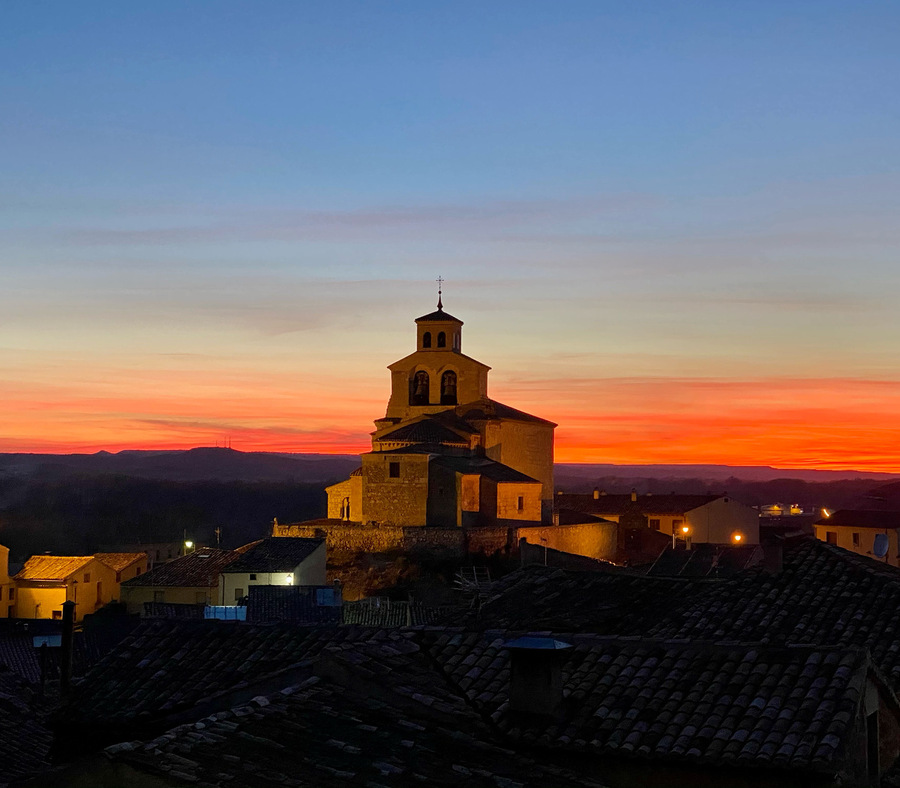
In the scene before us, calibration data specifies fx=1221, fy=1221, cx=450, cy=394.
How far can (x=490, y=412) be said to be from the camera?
65875mm

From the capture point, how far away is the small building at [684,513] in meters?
68.0

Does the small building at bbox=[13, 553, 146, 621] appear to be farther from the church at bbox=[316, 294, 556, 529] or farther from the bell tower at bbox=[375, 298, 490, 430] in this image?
the bell tower at bbox=[375, 298, 490, 430]

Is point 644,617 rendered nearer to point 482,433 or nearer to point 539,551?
point 539,551

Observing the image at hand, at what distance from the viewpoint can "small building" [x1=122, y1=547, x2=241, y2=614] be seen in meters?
47.9

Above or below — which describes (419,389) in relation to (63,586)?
above

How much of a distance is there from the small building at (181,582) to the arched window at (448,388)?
21.9 meters

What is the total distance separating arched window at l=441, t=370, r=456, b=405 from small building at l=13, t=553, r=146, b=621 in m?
21.1

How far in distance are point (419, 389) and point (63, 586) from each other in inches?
949

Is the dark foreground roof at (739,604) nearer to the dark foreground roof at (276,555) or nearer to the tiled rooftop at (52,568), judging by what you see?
the dark foreground roof at (276,555)

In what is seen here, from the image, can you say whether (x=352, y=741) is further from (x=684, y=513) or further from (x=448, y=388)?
(x=684, y=513)

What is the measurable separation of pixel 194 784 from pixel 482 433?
57.8 m

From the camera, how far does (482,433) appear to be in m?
64.7

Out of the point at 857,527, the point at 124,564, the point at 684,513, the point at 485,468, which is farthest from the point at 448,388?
the point at 857,527

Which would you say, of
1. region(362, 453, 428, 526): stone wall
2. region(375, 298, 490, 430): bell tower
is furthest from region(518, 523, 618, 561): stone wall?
region(375, 298, 490, 430): bell tower
